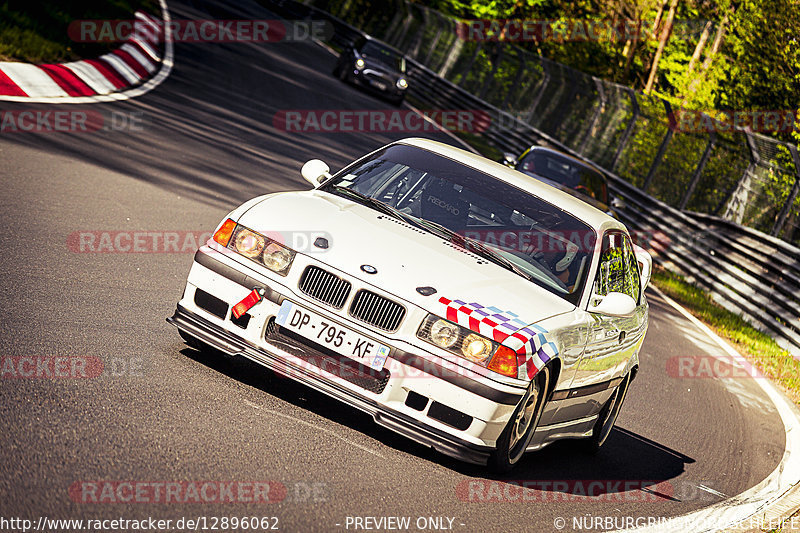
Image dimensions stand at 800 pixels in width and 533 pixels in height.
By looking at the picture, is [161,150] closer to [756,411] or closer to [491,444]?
[756,411]

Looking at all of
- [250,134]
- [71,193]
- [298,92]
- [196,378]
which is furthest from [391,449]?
[298,92]

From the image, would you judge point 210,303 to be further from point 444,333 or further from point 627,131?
point 627,131

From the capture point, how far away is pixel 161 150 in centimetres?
1298

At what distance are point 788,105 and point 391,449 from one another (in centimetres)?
3260

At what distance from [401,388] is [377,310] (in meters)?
0.40

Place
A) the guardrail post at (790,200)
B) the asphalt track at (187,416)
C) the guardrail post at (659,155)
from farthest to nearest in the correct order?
the guardrail post at (659,155), the guardrail post at (790,200), the asphalt track at (187,416)

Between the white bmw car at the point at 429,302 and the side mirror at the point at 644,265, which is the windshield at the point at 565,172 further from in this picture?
the white bmw car at the point at 429,302

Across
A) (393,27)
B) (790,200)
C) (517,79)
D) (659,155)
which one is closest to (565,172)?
(790,200)

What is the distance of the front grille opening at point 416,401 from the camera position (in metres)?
5.30

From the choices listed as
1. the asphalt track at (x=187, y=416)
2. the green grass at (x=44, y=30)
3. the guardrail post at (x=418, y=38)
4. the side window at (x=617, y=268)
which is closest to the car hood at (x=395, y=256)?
the side window at (x=617, y=268)

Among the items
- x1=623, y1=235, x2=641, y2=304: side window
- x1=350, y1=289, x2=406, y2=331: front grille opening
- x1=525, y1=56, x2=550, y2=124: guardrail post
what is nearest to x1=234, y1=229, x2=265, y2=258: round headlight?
x1=350, y1=289, x2=406, y2=331: front grille opening

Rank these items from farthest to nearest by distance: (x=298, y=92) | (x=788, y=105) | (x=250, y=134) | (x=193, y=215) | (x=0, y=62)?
(x=788, y=105)
(x=298, y=92)
(x=250, y=134)
(x=0, y=62)
(x=193, y=215)

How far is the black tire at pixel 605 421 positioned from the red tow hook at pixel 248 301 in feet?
8.63

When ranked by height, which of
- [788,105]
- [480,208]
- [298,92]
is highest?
[788,105]
